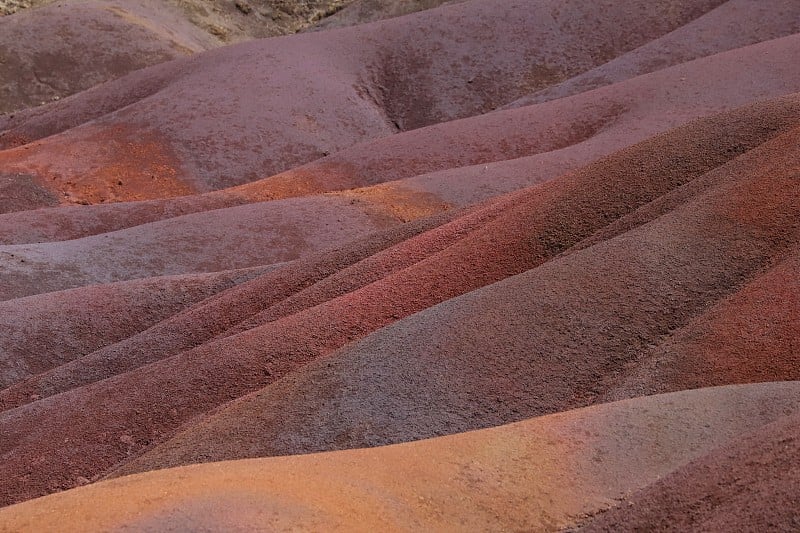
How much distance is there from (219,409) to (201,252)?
7.07m

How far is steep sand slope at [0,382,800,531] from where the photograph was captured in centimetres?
445

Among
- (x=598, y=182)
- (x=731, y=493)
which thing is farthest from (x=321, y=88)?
(x=731, y=493)

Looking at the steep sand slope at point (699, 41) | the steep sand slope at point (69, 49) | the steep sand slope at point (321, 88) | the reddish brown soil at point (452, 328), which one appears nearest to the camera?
the reddish brown soil at point (452, 328)

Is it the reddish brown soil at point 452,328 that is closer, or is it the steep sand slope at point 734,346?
the reddish brown soil at point 452,328

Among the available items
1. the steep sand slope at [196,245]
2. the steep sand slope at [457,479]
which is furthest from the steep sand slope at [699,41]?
the steep sand slope at [457,479]

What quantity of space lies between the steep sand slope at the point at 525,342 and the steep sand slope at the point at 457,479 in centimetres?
78

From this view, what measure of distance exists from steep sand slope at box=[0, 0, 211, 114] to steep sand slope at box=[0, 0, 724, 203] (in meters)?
4.12

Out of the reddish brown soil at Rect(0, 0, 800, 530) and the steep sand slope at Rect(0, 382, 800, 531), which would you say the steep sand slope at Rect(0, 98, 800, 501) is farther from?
the steep sand slope at Rect(0, 382, 800, 531)

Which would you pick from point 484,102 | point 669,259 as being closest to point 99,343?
point 669,259

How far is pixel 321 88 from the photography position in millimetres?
24297

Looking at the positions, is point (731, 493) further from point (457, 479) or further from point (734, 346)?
point (734, 346)

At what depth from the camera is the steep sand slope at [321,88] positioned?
21.9 metres

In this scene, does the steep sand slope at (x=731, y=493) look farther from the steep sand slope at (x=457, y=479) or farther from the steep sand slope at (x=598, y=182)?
the steep sand slope at (x=598, y=182)

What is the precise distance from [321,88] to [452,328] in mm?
17660
